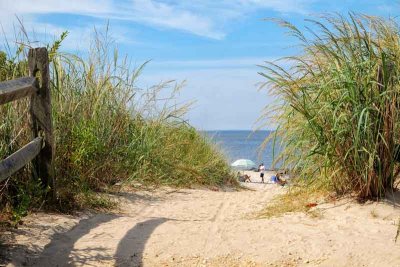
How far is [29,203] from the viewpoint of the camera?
485cm

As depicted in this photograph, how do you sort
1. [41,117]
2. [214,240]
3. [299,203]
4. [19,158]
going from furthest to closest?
[299,203]
[41,117]
[214,240]
[19,158]

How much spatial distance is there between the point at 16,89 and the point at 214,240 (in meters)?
1.98

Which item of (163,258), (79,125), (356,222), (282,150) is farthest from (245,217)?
(79,125)

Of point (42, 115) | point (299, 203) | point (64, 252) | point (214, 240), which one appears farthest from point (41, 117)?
point (299, 203)

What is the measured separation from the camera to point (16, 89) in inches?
162

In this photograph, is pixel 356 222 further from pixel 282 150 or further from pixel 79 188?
pixel 79 188

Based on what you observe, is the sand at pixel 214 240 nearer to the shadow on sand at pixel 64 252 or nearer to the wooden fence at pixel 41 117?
the shadow on sand at pixel 64 252

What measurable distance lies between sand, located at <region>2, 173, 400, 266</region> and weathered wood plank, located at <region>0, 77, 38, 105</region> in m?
1.11

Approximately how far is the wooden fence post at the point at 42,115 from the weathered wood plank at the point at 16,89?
0.14m

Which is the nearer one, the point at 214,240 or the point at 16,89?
the point at 16,89

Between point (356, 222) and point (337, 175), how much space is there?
630 mm

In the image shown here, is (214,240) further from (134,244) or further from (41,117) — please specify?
(41,117)

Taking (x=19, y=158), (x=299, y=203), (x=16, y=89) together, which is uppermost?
(x=16, y=89)

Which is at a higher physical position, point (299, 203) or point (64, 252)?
point (299, 203)
